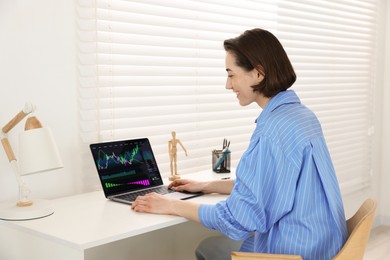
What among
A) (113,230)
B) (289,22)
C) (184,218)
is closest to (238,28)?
(289,22)

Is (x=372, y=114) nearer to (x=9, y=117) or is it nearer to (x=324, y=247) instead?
(x=324, y=247)

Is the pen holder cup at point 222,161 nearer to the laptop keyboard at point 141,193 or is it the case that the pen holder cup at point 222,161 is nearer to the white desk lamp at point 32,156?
the laptop keyboard at point 141,193

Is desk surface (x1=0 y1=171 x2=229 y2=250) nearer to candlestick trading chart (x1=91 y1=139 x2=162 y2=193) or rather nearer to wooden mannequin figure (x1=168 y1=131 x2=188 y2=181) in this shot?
candlestick trading chart (x1=91 y1=139 x2=162 y2=193)

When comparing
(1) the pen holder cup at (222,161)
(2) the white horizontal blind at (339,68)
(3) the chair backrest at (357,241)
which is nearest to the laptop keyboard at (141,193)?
(1) the pen holder cup at (222,161)

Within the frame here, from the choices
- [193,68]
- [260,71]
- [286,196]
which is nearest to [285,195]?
[286,196]

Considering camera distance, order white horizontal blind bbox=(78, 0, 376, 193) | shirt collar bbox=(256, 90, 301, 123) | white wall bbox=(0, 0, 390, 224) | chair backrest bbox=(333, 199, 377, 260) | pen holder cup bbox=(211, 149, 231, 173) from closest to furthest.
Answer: chair backrest bbox=(333, 199, 377, 260) < shirt collar bbox=(256, 90, 301, 123) < white wall bbox=(0, 0, 390, 224) < white horizontal blind bbox=(78, 0, 376, 193) < pen holder cup bbox=(211, 149, 231, 173)

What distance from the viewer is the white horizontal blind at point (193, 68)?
87.4 inches

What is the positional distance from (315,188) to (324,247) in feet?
0.61

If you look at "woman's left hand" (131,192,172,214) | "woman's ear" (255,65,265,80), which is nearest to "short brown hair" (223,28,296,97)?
"woman's ear" (255,65,265,80)

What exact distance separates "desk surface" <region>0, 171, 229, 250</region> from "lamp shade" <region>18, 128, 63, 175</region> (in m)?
0.18

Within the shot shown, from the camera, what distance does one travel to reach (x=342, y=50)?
3643mm

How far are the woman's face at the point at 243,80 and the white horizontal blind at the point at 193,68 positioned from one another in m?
0.65

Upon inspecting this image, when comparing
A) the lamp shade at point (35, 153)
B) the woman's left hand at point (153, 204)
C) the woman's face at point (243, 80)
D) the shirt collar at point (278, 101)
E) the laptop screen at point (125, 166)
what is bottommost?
the woman's left hand at point (153, 204)

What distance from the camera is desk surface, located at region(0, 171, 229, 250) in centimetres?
152
